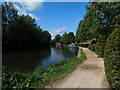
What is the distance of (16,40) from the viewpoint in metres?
30.4

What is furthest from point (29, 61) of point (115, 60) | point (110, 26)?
point (115, 60)

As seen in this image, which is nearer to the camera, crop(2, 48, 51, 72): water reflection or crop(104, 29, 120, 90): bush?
crop(104, 29, 120, 90): bush

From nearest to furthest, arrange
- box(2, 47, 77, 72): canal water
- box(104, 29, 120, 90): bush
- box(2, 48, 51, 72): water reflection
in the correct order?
box(104, 29, 120, 90): bush
box(2, 48, 51, 72): water reflection
box(2, 47, 77, 72): canal water

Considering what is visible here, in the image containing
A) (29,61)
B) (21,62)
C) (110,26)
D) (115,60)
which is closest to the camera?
(115,60)

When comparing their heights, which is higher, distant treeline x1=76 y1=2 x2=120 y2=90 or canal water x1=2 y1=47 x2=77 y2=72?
distant treeline x1=76 y1=2 x2=120 y2=90

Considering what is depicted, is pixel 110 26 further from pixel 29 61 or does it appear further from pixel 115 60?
pixel 29 61

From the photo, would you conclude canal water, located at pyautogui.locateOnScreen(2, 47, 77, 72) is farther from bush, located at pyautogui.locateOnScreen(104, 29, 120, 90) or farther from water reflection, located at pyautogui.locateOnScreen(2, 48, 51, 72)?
bush, located at pyautogui.locateOnScreen(104, 29, 120, 90)

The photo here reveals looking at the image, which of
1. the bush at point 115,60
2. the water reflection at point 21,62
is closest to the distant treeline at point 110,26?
the bush at point 115,60

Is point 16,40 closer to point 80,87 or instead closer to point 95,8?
point 95,8

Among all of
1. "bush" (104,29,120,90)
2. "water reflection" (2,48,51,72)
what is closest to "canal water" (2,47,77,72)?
"water reflection" (2,48,51,72)

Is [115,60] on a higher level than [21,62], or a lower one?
higher

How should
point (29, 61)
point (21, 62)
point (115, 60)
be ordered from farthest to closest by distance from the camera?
point (29, 61), point (21, 62), point (115, 60)

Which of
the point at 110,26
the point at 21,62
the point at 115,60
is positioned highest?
the point at 110,26

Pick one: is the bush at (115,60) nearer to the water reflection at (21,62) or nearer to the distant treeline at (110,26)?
the distant treeline at (110,26)
